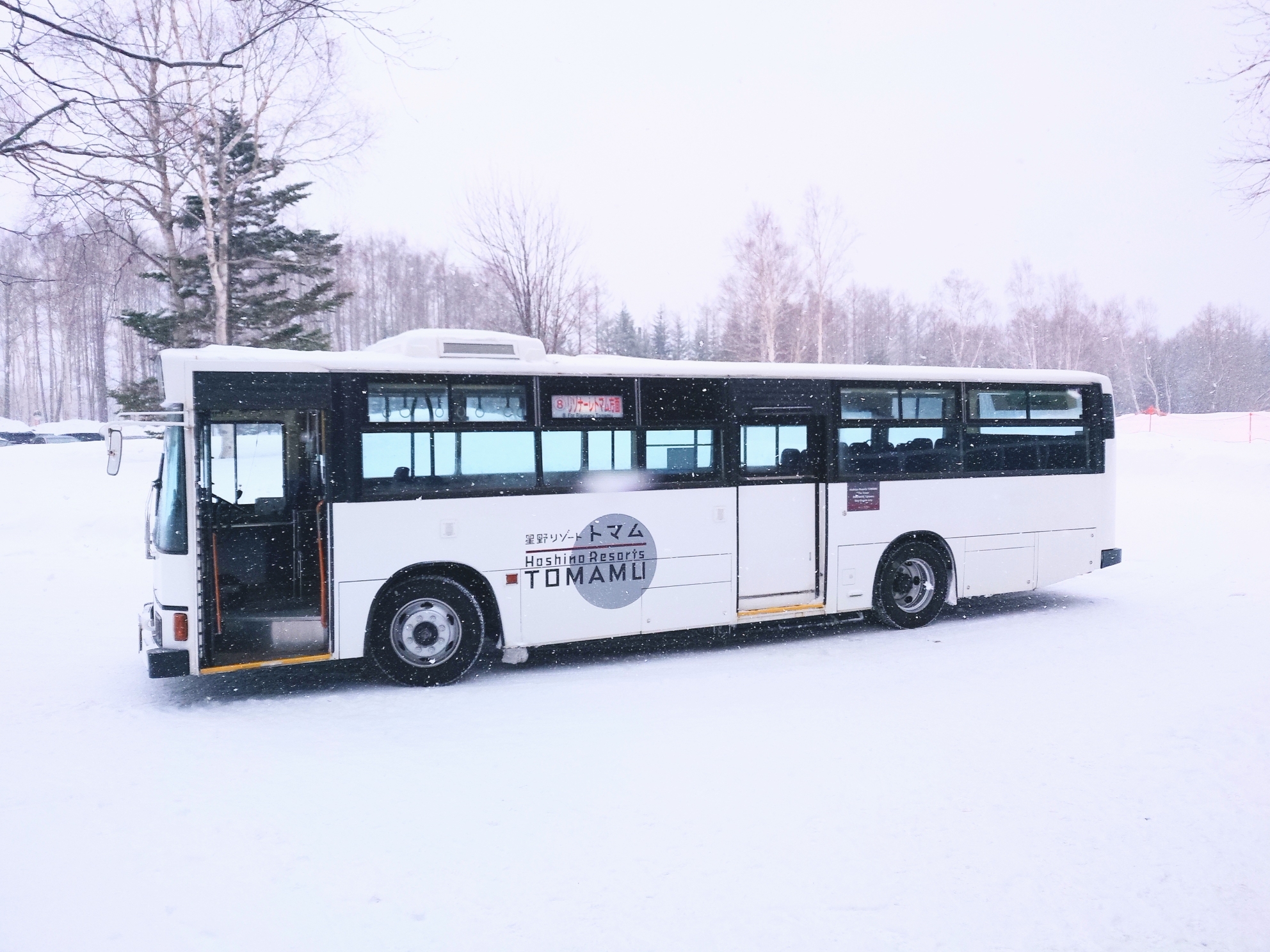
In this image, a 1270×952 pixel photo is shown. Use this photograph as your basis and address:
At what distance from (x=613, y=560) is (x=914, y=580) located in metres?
4.16

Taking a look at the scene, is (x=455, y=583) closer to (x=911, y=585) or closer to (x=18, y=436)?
(x=911, y=585)

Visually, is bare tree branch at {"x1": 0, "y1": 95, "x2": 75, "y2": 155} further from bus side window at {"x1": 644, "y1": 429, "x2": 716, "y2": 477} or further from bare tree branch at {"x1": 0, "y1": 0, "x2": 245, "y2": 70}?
bus side window at {"x1": 644, "y1": 429, "x2": 716, "y2": 477}

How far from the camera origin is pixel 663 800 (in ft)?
16.9

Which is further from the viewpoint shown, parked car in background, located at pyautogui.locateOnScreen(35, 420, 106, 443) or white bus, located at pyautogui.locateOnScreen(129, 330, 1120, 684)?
parked car in background, located at pyautogui.locateOnScreen(35, 420, 106, 443)

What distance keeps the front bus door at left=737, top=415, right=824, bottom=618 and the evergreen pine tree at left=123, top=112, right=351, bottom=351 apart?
18.5m

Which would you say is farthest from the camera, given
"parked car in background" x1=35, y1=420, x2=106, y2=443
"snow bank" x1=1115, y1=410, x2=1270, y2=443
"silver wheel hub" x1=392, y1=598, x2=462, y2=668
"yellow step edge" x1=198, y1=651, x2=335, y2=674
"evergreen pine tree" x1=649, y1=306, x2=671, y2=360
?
"evergreen pine tree" x1=649, y1=306, x2=671, y2=360

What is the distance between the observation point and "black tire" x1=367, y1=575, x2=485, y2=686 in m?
7.79

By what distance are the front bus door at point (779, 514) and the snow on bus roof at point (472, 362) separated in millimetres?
681

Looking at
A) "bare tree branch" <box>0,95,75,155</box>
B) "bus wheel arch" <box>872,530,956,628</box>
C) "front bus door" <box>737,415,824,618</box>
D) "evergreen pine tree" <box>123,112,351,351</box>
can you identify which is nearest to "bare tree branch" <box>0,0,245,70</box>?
"bare tree branch" <box>0,95,75,155</box>

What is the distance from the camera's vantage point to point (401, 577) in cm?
783

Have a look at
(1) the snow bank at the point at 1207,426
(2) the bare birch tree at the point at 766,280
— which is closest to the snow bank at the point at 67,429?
(2) the bare birch tree at the point at 766,280

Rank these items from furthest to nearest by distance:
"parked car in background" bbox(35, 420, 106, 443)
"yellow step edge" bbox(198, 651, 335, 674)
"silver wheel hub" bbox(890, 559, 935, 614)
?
"parked car in background" bbox(35, 420, 106, 443), "silver wheel hub" bbox(890, 559, 935, 614), "yellow step edge" bbox(198, 651, 335, 674)

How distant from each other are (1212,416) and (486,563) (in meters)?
46.9

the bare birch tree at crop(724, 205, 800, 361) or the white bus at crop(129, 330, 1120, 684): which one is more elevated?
the bare birch tree at crop(724, 205, 800, 361)
